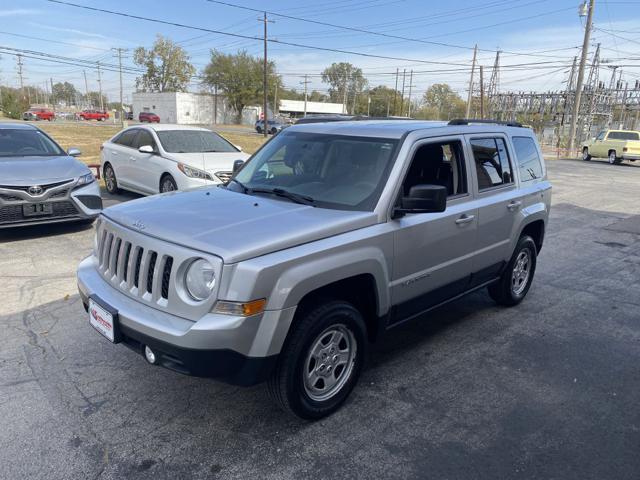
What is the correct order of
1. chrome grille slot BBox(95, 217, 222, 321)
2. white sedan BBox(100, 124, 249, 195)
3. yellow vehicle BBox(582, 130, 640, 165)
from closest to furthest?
chrome grille slot BBox(95, 217, 222, 321)
white sedan BBox(100, 124, 249, 195)
yellow vehicle BBox(582, 130, 640, 165)

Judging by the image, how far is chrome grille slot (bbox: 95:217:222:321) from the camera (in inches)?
110

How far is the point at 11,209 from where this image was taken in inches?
264

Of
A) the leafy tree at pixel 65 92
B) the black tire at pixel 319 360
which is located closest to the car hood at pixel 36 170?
the black tire at pixel 319 360

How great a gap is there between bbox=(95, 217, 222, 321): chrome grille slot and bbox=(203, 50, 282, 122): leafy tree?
7992cm

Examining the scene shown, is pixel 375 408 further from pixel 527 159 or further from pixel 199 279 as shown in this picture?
pixel 527 159

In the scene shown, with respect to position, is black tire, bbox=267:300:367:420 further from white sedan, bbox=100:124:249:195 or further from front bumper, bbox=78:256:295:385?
white sedan, bbox=100:124:249:195

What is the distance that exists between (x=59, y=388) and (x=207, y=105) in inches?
3371

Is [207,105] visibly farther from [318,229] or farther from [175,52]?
[318,229]

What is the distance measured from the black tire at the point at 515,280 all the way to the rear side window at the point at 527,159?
0.66m

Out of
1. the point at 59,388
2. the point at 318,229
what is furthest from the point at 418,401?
the point at 59,388

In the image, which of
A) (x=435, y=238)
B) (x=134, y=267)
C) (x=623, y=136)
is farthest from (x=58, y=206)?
(x=623, y=136)

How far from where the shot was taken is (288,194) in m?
3.70

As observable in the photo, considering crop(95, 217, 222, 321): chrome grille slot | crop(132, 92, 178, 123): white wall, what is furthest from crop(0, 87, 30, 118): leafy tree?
crop(95, 217, 222, 321): chrome grille slot

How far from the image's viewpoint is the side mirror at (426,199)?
332cm
